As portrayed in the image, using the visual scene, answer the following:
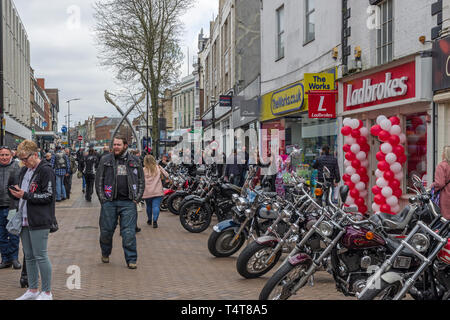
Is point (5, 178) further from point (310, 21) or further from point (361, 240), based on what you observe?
point (310, 21)

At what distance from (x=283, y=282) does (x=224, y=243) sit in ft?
10.3

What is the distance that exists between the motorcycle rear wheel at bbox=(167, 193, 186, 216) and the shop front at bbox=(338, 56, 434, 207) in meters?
5.07

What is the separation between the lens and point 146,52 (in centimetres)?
3098

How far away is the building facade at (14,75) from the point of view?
36.9 meters

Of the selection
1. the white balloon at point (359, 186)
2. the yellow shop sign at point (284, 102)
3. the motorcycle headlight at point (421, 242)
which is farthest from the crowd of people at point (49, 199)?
the yellow shop sign at point (284, 102)

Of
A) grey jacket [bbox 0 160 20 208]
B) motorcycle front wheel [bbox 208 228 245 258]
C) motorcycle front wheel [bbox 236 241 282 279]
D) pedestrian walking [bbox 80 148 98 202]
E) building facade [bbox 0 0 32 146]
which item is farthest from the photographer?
building facade [bbox 0 0 32 146]

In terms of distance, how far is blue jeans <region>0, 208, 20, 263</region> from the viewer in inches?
290

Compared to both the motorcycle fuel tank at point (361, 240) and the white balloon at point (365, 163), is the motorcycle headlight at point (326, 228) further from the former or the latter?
the white balloon at point (365, 163)

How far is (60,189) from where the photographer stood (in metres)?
17.4

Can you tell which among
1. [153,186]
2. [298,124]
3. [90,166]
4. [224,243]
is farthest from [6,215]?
[298,124]

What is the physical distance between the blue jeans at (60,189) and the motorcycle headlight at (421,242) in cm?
1472

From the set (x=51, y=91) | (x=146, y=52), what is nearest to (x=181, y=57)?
(x=146, y=52)

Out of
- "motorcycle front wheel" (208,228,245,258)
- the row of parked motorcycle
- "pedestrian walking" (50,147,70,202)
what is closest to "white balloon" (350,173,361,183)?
"motorcycle front wheel" (208,228,245,258)

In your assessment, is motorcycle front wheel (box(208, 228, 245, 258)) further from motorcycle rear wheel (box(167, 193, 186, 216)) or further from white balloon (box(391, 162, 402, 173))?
motorcycle rear wheel (box(167, 193, 186, 216))
